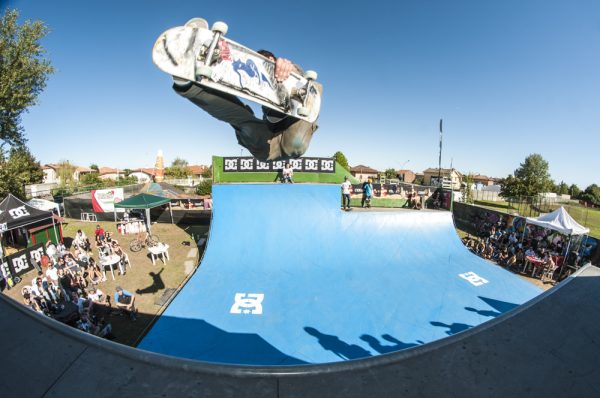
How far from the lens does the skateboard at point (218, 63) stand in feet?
6.01

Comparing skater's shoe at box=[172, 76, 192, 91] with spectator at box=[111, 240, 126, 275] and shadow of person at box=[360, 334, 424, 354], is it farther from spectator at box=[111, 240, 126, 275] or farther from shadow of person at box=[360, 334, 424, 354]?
spectator at box=[111, 240, 126, 275]

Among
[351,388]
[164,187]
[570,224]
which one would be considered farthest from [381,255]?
[164,187]

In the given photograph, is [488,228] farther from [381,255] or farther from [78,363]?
[78,363]

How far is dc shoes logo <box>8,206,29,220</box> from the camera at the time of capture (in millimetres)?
11438

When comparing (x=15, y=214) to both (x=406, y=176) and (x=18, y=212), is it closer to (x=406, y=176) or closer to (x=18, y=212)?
(x=18, y=212)

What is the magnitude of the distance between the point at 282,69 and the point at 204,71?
2.32ft

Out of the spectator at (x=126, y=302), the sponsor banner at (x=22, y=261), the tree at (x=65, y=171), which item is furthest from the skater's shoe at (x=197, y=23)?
the tree at (x=65, y=171)

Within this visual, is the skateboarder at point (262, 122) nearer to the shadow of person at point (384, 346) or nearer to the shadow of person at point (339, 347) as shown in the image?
the shadow of person at point (339, 347)

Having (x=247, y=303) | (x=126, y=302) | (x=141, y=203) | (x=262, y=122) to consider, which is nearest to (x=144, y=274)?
(x=126, y=302)

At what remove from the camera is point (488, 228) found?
17531 millimetres

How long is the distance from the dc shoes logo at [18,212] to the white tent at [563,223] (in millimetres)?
23427

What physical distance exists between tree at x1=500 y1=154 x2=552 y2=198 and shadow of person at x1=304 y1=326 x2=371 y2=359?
44.7 m

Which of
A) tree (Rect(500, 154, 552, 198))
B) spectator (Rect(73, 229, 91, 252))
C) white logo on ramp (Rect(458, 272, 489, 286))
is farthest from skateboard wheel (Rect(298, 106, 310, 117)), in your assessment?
tree (Rect(500, 154, 552, 198))

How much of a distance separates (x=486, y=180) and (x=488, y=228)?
94.0 metres
